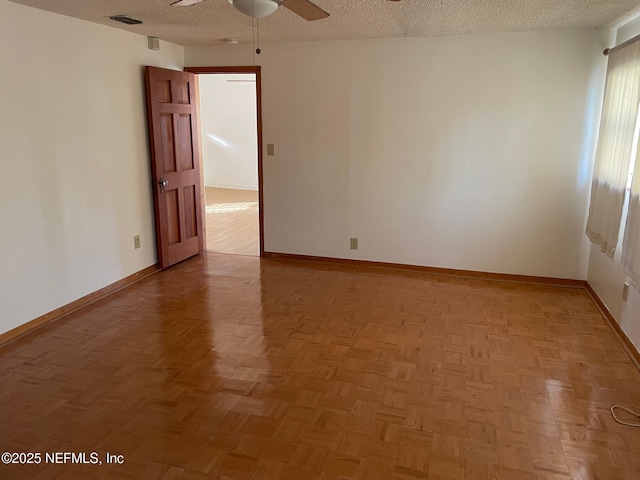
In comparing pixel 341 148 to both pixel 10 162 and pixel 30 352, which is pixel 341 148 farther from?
pixel 30 352

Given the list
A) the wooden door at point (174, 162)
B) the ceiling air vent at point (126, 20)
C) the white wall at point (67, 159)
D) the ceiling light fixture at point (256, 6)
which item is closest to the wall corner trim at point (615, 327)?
the ceiling light fixture at point (256, 6)

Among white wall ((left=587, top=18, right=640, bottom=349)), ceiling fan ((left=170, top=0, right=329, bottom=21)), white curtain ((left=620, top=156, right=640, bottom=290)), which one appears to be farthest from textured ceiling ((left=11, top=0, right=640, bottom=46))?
white curtain ((left=620, top=156, right=640, bottom=290))

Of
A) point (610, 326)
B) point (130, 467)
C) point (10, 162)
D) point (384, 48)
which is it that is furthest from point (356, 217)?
point (130, 467)

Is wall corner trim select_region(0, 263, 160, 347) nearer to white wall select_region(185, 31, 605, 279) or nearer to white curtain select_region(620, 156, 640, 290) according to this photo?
white wall select_region(185, 31, 605, 279)

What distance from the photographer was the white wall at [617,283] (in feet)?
10.6

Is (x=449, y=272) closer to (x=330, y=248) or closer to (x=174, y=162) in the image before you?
(x=330, y=248)

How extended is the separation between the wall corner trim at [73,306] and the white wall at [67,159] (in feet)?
0.16

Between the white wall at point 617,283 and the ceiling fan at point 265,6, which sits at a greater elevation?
the ceiling fan at point 265,6

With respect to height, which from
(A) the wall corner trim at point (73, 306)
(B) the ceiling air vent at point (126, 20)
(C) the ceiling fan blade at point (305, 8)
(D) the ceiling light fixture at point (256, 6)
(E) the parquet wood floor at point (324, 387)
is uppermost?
(B) the ceiling air vent at point (126, 20)

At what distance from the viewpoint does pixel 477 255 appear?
4.77 m

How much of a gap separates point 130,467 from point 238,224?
5121 mm

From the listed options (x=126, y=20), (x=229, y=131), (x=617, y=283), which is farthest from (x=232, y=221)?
(x=617, y=283)

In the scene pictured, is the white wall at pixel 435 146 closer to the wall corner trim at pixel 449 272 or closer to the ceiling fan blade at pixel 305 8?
the wall corner trim at pixel 449 272

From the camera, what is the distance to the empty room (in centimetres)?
238
